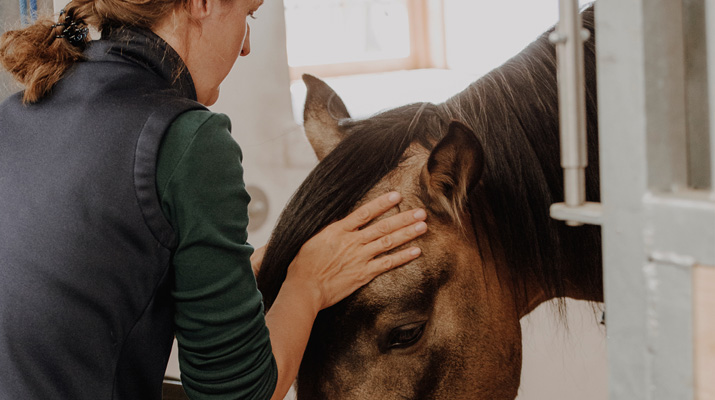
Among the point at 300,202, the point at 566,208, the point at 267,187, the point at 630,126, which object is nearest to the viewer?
the point at 630,126

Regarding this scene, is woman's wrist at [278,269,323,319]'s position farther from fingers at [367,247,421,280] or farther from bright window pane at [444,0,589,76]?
bright window pane at [444,0,589,76]

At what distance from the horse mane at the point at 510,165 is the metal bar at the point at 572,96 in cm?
48

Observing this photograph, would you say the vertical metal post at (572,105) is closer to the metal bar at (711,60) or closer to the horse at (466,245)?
the metal bar at (711,60)

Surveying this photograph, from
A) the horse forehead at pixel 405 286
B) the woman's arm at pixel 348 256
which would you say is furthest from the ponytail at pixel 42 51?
the horse forehead at pixel 405 286

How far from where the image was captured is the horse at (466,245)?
112 centimetres

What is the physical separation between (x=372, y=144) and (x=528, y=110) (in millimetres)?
268

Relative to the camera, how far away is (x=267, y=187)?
4.63 ft

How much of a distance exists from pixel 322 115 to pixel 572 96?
28.5 inches

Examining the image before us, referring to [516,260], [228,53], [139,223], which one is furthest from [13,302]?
[516,260]

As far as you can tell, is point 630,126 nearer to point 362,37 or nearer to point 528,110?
point 528,110

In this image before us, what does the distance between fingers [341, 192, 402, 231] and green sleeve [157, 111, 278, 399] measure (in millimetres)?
307

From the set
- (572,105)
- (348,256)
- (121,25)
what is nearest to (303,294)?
(348,256)

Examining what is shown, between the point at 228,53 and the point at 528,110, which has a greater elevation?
the point at 228,53

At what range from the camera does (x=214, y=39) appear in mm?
934
